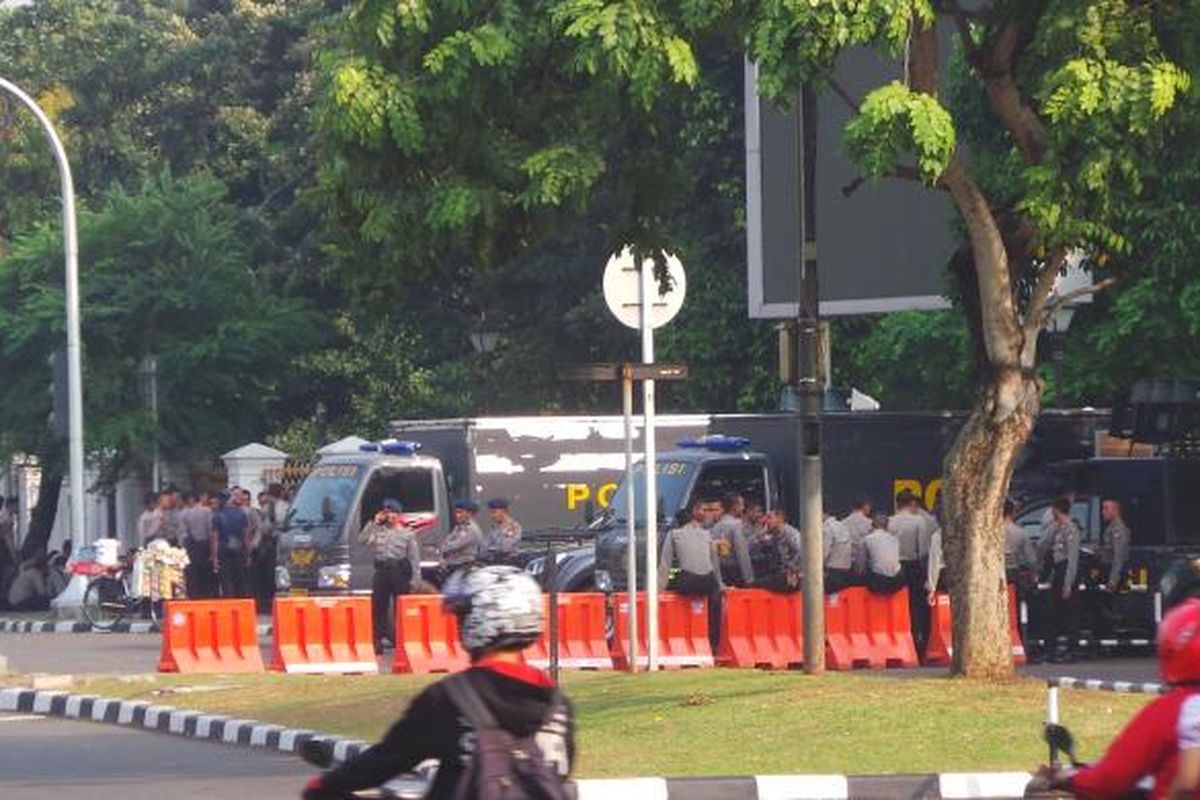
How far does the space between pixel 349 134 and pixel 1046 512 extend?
37.6 feet

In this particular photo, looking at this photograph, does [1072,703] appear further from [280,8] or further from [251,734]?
[280,8]

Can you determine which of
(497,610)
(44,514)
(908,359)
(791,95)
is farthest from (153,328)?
(497,610)

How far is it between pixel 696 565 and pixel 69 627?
1229cm

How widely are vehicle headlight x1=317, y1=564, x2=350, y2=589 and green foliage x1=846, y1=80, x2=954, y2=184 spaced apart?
15.6 metres

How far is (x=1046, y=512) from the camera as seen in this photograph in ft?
86.2

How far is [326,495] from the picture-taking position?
31375 millimetres

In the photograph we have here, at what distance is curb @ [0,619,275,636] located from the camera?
3319 cm

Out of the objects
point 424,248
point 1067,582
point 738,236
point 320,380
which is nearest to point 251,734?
point 424,248

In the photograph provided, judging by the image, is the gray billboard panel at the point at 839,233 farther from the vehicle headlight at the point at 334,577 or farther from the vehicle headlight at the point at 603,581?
the vehicle headlight at the point at 334,577

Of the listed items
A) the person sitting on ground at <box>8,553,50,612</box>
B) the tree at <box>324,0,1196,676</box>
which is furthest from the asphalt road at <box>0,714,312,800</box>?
the person sitting on ground at <box>8,553,50,612</box>

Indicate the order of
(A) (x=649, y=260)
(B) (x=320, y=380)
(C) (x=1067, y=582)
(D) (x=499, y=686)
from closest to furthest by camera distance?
1. (D) (x=499, y=686)
2. (A) (x=649, y=260)
3. (C) (x=1067, y=582)
4. (B) (x=320, y=380)

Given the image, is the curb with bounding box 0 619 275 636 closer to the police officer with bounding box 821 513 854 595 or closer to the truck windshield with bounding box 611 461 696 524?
the truck windshield with bounding box 611 461 696 524

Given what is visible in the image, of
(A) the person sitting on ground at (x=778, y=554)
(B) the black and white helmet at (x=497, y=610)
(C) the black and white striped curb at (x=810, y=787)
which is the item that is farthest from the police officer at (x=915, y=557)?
(B) the black and white helmet at (x=497, y=610)

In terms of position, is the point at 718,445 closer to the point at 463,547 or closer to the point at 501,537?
the point at 501,537
